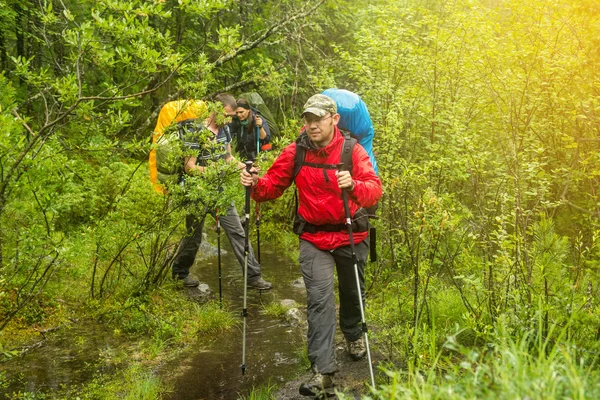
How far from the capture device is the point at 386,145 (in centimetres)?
757

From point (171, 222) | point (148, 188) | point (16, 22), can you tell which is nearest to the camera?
point (171, 222)

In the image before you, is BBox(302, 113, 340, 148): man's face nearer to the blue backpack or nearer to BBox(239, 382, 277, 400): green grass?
the blue backpack

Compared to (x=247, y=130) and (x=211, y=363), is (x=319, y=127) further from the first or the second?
(x=247, y=130)

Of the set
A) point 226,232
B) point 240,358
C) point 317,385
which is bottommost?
point 240,358

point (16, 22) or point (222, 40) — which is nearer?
point (222, 40)

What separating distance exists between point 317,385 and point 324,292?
0.81 metres

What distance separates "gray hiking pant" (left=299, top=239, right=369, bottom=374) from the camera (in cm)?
496

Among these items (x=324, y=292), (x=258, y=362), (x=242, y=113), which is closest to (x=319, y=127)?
(x=324, y=292)

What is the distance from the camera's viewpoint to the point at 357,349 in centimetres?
582

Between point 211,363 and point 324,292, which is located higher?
point 324,292

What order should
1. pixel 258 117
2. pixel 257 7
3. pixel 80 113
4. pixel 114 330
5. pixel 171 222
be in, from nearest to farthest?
pixel 80 113, pixel 114 330, pixel 171 222, pixel 258 117, pixel 257 7

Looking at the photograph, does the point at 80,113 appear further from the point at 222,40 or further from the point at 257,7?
the point at 257,7

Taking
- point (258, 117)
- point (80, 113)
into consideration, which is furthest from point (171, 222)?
point (258, 117)

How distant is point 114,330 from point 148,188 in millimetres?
3473
